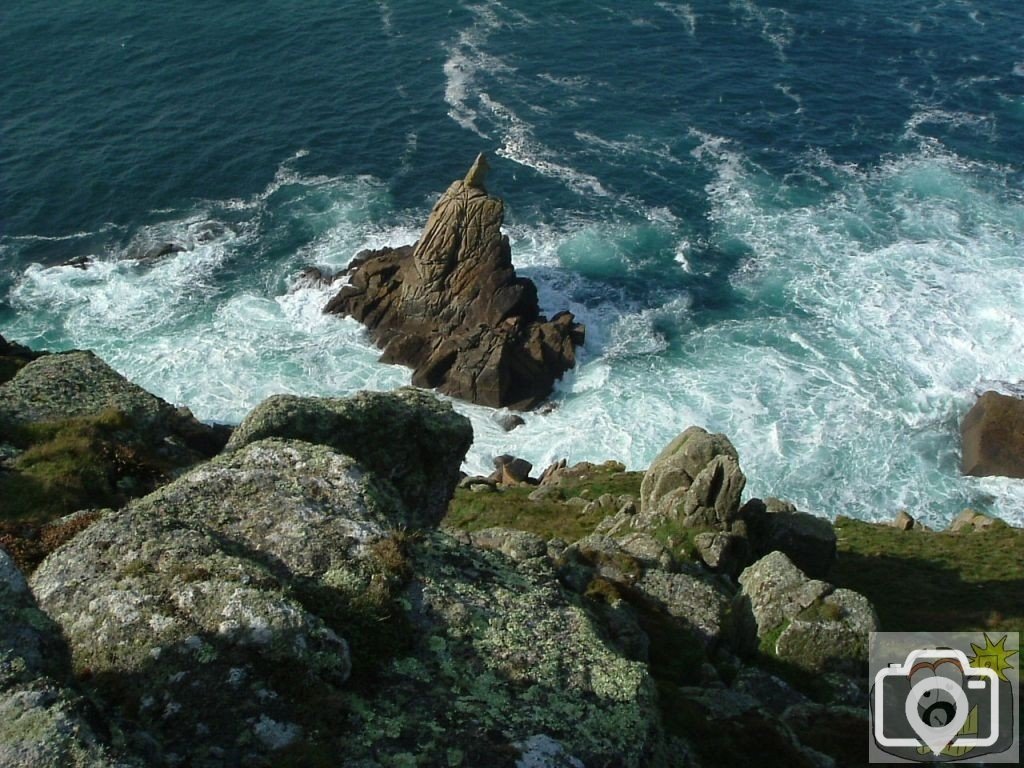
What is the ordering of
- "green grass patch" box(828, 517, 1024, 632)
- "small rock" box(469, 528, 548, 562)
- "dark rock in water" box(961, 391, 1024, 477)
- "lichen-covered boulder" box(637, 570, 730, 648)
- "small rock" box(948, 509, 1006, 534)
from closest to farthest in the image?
"lichen-covered boulder" box(637, 570, 730, 648) → "small rock" box(469, 528, 548, 562) → "green grass patch" box(828, 517, 1024, 632) → "small rock" box(948, 509, 1006, 534) → "dark rock in water" box(961, 391, 1024, 477)

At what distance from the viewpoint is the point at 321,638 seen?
1388 centimetres

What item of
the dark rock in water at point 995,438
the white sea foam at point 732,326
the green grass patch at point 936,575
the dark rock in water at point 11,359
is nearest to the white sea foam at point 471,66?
the white sea foam at point 732,326

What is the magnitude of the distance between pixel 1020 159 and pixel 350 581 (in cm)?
9094

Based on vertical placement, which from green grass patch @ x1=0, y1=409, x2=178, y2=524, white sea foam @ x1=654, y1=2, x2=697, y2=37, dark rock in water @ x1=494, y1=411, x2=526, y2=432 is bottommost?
dark rock in water @ x1=494, y1=411, x2=526, y2=432

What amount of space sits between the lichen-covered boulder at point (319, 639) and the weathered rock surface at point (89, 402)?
8.01 m

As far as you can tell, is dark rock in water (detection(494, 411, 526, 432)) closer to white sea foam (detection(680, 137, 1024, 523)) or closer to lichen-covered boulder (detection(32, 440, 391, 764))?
white sea foam (detection(680, 137, 1024, 523))

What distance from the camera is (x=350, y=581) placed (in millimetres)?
15352

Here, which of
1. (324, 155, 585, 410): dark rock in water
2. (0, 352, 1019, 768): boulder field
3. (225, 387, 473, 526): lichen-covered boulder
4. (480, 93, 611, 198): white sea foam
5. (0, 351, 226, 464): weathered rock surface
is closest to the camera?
(0, 352, 1019, 768): boulder field

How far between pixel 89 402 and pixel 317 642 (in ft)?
46.8

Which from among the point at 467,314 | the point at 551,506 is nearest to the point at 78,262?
the point at 467,314

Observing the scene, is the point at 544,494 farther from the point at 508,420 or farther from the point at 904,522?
the point at 904,522

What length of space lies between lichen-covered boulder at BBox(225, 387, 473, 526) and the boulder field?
103 mm

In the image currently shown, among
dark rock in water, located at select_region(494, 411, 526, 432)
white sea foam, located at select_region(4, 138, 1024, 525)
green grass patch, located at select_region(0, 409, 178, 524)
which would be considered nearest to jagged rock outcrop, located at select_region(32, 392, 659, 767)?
green grass patch, located at select_region(0, 409, 178, 524)

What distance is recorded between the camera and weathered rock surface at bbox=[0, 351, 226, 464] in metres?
24.2
